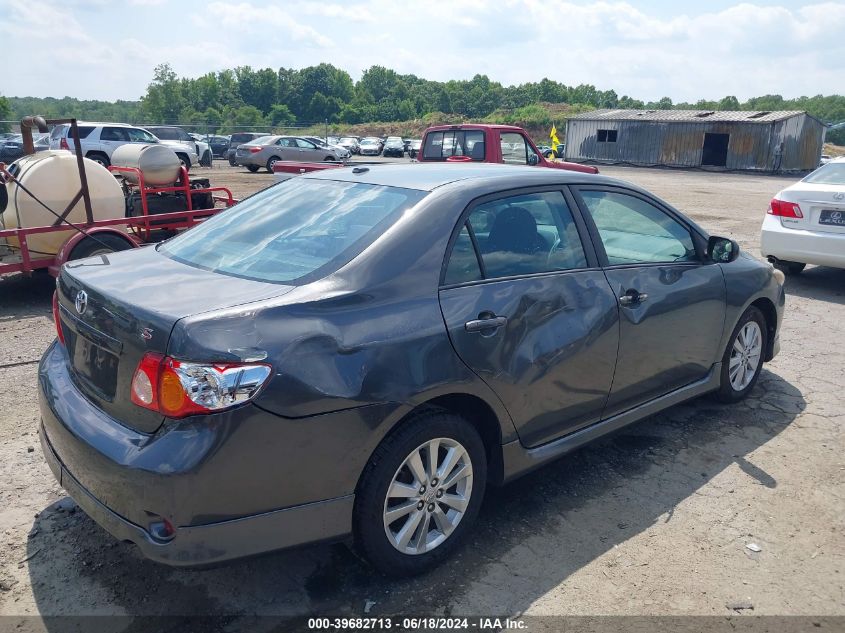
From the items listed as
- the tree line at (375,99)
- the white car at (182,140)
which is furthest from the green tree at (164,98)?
the white car at (182,140)

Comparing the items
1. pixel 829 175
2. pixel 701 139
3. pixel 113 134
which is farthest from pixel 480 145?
pixel 701 139

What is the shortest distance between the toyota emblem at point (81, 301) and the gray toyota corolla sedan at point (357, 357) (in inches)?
0.5

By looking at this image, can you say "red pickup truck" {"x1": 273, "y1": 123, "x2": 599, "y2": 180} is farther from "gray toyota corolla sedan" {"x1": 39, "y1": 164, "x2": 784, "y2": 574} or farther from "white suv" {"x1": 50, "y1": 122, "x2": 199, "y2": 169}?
"white suv" {"x1": 50, "y1": 122, "x2": 199, "y2": 169}

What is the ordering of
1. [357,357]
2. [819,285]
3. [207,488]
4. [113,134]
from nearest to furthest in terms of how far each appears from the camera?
[207,488] < [357,357] < [819,285] < [113,134]

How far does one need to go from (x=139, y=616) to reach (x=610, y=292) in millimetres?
2633

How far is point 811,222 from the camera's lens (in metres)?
8.05

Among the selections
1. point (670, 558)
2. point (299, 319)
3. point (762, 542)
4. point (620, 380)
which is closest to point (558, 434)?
point (620, 380)

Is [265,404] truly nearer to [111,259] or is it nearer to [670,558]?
[111,259]

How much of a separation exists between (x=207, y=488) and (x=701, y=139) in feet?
139

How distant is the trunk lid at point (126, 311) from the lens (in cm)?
246

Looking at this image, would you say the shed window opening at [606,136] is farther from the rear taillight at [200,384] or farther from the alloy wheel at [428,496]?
the rear taillight at [200,384]

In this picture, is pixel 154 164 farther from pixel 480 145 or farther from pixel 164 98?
pixel 164 98

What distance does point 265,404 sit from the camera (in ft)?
7.75

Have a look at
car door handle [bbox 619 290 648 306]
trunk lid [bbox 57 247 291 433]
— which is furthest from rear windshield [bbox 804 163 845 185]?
trunk lid [bbox 57 247 291 433]
